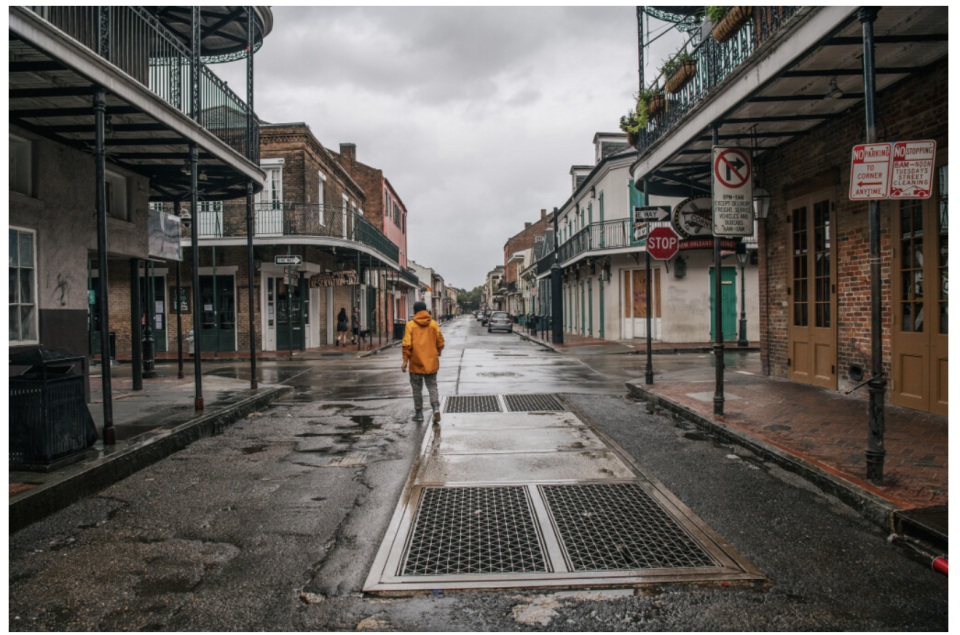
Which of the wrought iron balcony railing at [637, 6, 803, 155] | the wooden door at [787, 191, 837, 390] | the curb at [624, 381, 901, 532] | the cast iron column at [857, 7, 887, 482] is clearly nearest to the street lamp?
the wooden door at [787, 191, 837, 390]

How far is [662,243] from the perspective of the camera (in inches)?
410

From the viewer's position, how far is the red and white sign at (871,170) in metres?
4.29

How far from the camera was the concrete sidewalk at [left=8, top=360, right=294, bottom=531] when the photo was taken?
13.9 ft

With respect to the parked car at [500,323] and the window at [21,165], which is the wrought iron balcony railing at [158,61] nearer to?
the window at [21,165]

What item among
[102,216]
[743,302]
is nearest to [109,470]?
[102,216]

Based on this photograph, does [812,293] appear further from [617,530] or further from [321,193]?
[321,193]

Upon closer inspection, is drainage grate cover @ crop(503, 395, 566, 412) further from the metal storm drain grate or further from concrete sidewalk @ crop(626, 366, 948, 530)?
the metal storm drain grate

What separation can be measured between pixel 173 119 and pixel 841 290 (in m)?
8.96

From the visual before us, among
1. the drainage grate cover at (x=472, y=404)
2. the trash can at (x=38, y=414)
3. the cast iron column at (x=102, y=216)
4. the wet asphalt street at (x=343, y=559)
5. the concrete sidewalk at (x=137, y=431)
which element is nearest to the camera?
the wet asphalt street at (x=343, y=559)

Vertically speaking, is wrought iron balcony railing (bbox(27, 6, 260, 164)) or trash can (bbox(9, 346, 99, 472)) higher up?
wrought iron balcony railing (bbox(27, 6, 260, 164))

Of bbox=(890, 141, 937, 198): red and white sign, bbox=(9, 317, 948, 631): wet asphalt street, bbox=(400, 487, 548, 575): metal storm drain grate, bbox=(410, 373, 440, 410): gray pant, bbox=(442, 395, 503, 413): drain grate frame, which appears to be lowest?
bbox=(9, 317, 948, 631): wet asphalt street

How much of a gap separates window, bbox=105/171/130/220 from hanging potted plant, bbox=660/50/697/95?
871 centimetres

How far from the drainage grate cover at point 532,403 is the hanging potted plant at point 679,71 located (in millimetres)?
5134

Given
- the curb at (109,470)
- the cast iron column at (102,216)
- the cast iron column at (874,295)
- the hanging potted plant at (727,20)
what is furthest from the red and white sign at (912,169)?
the cast iron column at (102,216)
